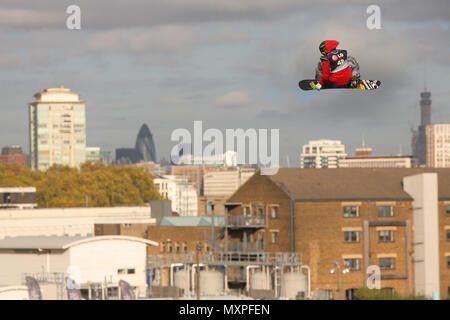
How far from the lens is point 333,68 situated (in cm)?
1144

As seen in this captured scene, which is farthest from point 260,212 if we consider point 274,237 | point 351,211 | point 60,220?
point 60,220

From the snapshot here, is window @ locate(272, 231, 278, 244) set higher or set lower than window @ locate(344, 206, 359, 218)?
lower

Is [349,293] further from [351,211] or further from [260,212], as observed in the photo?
[260,212]

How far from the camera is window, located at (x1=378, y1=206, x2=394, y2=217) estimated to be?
3457 inches

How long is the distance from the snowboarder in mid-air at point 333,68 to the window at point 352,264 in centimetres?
7489

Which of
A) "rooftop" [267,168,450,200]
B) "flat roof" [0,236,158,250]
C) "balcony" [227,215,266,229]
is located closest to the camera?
"flat roof" [0,236,158,250]

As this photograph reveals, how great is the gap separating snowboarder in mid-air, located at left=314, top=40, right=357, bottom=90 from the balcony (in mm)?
77355

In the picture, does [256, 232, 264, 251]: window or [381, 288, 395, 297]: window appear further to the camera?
[256, 232, 264, 251]: window

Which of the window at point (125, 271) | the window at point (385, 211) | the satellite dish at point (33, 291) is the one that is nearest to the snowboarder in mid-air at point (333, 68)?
the satellite dish at point (33, 291)

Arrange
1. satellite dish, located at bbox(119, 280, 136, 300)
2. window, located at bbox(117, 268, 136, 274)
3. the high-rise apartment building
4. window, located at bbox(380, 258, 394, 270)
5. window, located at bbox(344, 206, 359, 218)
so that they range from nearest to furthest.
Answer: satellite dish, located at bbox(119, 280, 136, 300) < window, located at bbox(117, 268, 136, 274) < window, located at bbox(380, 258, 394, 270) < window, located at bbox(344, 206, 359, 218) < the high-rise apartment building

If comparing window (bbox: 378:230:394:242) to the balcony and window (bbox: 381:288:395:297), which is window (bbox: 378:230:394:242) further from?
the balcony

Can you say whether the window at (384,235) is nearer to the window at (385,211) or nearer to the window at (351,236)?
the window at (385,211)

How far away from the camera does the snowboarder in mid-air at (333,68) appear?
36.6 feet

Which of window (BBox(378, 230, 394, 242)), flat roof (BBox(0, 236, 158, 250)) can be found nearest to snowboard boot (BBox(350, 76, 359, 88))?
flat roof (BBox(0, 236, 158, 250))
